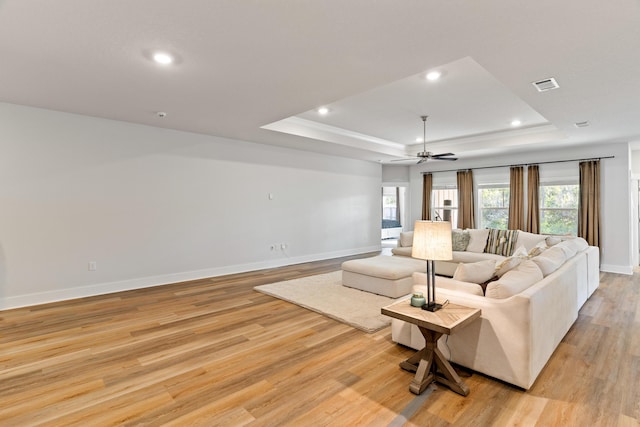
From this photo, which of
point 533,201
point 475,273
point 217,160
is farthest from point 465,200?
point 217,160

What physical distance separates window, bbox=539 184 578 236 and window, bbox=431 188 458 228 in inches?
82.0

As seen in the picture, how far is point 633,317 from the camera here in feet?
12.4

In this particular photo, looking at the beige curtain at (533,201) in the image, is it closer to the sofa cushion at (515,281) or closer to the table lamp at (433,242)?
the sofa cushion at (515,281)

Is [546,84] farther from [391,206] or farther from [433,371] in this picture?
[391,206]

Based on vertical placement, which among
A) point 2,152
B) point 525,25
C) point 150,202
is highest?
point 525,25

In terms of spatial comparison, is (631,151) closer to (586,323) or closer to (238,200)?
(586,323)

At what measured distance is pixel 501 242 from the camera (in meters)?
6.24

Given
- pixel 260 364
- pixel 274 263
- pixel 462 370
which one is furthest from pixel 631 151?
pixel 260 364

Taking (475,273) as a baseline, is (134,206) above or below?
above

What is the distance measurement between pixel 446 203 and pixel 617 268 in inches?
155

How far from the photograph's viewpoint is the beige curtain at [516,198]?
7.56 meters

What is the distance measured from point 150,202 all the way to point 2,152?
1839mm

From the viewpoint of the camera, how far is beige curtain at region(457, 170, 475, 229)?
8.46m

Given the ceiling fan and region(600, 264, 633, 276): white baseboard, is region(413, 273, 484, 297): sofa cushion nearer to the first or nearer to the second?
the ceiling fan
